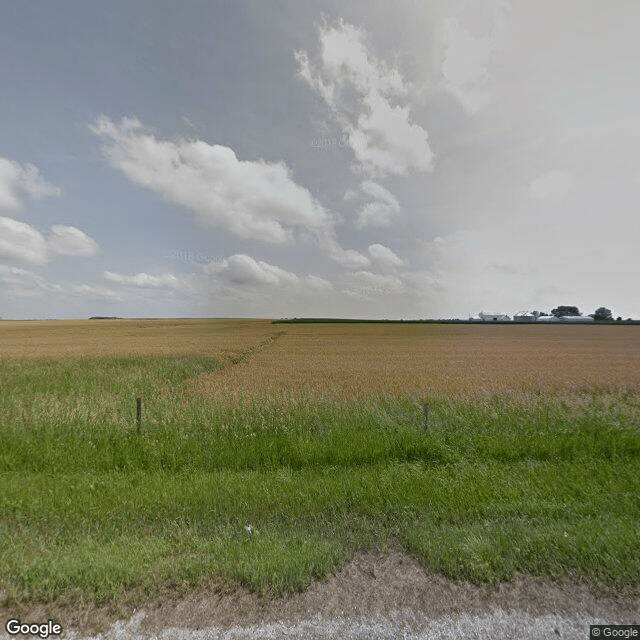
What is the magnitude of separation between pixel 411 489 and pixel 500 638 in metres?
2.38

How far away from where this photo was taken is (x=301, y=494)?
5.01m

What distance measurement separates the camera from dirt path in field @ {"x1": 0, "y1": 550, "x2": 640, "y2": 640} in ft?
9.21

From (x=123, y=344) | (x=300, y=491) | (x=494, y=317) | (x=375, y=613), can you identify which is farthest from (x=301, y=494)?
(x=494, y=317)

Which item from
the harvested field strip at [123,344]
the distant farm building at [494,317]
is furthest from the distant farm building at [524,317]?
the harvested field strip at [123,344]

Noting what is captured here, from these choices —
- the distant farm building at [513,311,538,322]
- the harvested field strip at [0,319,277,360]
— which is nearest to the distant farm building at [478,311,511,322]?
the distant farm building at [513,311,538,322]

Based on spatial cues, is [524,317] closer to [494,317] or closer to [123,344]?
[494,317]

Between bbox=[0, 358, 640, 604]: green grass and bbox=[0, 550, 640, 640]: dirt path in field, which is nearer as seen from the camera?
bbox=[0, 550, 640, 640]: dirt path in field

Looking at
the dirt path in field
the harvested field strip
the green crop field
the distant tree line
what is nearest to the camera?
the dirt path in field

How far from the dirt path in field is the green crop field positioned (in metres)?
0.15

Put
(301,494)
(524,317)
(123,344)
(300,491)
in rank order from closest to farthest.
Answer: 1. (301,494)
2. (300,491)
3. (123,344)
4. (524,317)

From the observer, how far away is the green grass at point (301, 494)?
137 inches

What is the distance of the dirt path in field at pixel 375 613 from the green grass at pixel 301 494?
163 mm

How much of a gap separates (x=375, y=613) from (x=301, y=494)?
215 centimetres

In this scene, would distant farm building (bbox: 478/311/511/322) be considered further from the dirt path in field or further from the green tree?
the dirt path in field
